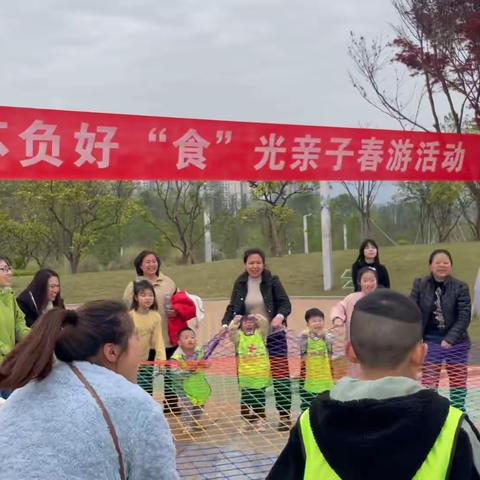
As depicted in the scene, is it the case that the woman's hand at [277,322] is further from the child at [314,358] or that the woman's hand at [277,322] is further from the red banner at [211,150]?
the red banner at [211,150]

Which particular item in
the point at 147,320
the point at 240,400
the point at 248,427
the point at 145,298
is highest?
the point at 145,298

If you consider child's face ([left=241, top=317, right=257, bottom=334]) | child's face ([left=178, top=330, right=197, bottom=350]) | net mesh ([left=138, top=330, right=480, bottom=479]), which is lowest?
net mesh ([left=138, top=330, right=480, bottom=479])

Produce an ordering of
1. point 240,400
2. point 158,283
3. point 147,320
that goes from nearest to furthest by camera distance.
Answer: point 147,320
point 240,400
point 158,283

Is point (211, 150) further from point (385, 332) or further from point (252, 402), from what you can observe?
point (385, 332)

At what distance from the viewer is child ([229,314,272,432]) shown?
4.09m

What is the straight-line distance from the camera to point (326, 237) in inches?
458

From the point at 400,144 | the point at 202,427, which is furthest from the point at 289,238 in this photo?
the point at 202,427

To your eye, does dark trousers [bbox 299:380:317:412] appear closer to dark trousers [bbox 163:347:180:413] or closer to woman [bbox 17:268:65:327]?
dark trousers [bbox 163:347:180:413]

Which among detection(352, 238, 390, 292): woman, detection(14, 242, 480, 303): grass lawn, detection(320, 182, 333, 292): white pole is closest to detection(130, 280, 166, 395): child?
detection(352, 238, 390, 292): woman

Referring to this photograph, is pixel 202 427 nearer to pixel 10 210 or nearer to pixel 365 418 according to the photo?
pixel 365 418

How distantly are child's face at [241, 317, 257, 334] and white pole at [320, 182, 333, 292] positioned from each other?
7528 mm

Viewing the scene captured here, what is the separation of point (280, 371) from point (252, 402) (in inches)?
14.3

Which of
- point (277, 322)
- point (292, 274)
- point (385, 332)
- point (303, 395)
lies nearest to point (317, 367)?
point (303, 395)

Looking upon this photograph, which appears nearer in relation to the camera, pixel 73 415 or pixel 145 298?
pixel 73 415
